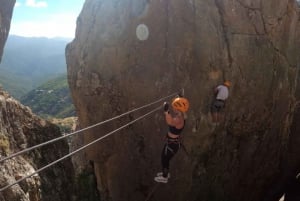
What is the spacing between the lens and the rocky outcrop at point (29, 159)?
8.74 meters

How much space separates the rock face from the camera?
1747 centimetres

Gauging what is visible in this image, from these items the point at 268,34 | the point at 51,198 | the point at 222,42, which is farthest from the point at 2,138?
the point at 268,34

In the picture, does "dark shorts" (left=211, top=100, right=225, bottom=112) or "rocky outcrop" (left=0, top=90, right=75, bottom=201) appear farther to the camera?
"dark shorts" (left=211, top=100, right=225, bottom=112)

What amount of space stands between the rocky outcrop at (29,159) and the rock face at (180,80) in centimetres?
Result: 565

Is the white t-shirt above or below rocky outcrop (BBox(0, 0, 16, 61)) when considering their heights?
below

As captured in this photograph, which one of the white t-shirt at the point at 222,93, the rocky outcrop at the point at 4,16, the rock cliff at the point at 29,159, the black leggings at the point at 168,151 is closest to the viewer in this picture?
the rock cliff at the point at 29,159

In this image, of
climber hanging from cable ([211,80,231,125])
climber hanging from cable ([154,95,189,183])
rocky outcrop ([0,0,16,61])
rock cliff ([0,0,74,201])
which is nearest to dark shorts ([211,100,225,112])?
climber hanging from cable ([211,80,231,125])

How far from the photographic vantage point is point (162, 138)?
708 inches

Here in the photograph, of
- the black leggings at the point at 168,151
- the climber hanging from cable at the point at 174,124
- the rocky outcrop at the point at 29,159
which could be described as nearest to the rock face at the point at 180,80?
the black leggings at the point at 168,151

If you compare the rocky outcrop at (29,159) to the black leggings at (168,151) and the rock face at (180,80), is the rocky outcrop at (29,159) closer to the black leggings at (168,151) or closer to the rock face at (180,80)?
the black leggings at (168,151)

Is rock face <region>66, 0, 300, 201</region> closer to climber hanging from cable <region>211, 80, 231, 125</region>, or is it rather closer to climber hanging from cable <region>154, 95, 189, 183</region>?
climber hanging from cable <region>211, 80, 231, 125</region>

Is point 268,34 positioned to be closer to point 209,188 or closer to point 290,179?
point 209,188

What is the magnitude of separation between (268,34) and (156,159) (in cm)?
862

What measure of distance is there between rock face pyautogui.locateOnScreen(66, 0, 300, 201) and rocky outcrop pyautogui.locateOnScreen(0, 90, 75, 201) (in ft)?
18.5
